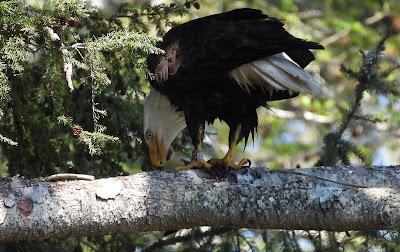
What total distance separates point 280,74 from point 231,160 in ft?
2.39

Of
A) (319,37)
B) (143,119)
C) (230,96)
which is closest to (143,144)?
(143,119)

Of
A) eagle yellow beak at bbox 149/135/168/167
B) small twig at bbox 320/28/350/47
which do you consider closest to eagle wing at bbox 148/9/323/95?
eagle yellow beak at bbox 149/135/168/167

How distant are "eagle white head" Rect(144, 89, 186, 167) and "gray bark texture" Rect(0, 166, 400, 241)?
1381 mm

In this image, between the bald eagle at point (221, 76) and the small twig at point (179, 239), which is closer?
the bald eagle at point (221, 76)

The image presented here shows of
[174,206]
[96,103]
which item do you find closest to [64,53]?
[96,103]

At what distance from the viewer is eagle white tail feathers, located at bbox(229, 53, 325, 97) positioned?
16.8ft

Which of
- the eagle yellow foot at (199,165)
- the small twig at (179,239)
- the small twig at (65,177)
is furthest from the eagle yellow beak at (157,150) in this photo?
the small twig at (65,177)

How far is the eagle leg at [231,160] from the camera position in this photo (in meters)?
5.33

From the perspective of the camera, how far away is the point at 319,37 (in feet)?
34.8

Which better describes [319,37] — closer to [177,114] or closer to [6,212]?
[177,114]

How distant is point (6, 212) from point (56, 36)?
2.84 ft

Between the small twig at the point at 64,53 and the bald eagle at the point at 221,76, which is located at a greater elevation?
the bald eagle at the point at 221,76

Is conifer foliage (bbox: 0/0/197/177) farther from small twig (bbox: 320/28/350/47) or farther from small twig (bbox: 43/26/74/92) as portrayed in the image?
small twig (bbox: 320/28/350/47)

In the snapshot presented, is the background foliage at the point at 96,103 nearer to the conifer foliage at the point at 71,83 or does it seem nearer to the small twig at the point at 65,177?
the conifer foliage at the point at 71,83
